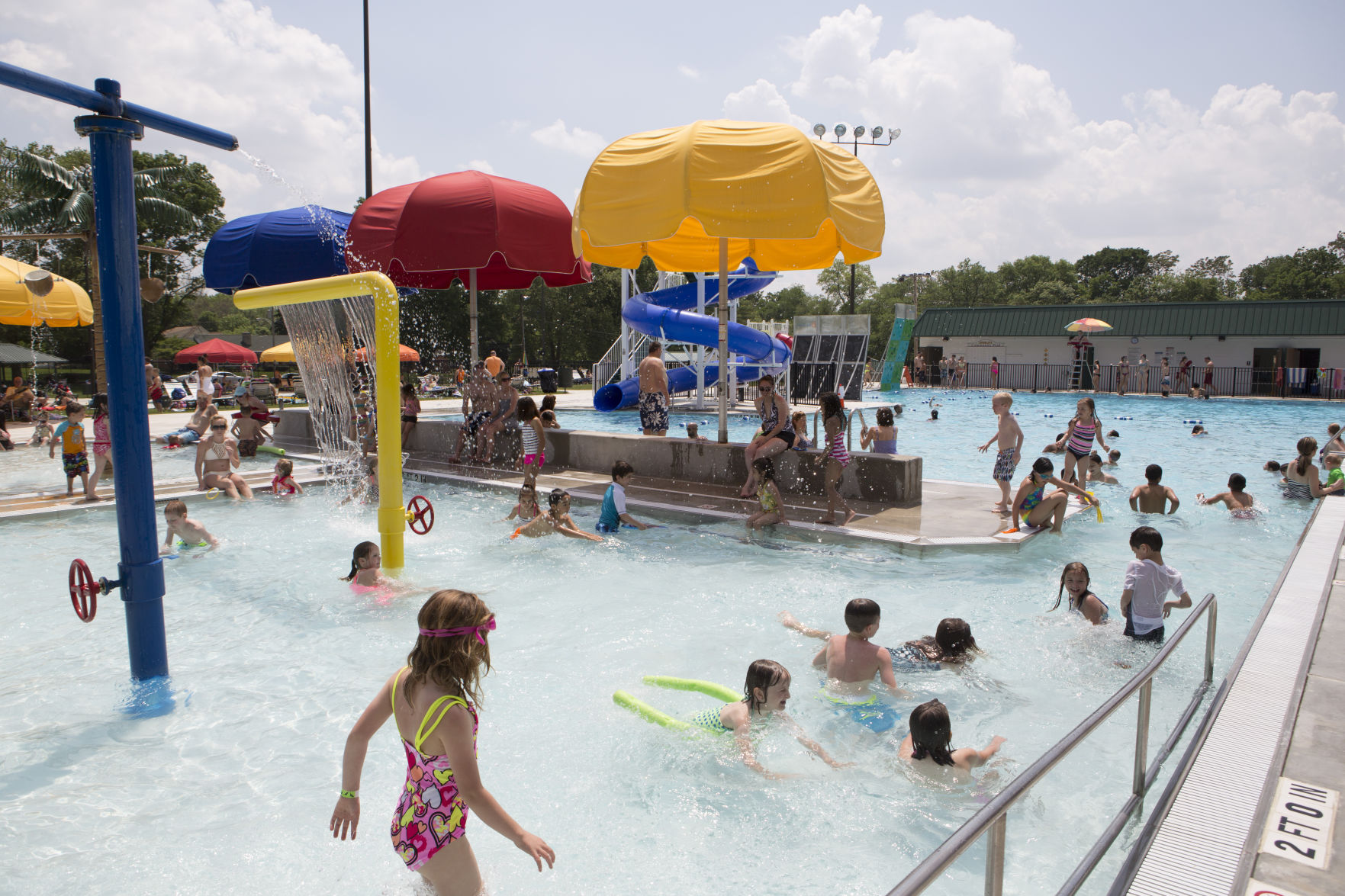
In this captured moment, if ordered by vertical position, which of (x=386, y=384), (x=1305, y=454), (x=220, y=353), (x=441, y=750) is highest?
(x=220, y=353)

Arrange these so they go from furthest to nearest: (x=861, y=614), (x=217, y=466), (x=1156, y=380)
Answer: (x=1156, y=380) < (x=217, y=466) < (x=861, y=614)

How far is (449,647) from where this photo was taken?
252 cm

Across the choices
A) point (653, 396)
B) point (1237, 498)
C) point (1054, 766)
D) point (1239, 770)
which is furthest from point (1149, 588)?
point (653, 396)

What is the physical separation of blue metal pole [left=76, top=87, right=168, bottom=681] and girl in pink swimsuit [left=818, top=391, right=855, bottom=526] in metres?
5.93

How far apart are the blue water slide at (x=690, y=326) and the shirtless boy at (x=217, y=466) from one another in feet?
30.9

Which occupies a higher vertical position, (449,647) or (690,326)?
(690,326)

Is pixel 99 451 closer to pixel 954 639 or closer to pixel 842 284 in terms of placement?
pixel 954 639

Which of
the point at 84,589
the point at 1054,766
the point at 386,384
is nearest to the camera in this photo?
the point at 1054,766

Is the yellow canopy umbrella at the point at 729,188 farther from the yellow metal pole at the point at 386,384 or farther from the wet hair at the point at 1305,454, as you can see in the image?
the wet hair at the point at 1305,454

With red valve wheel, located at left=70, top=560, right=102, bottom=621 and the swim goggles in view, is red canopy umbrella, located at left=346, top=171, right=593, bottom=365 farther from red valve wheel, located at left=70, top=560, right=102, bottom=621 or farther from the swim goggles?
the swim goggles

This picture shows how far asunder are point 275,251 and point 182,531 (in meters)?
6.59

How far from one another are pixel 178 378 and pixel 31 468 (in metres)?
27.6

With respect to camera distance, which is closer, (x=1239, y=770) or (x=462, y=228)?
(x=1239, y=770)

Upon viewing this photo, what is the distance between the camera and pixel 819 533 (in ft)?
26.7
